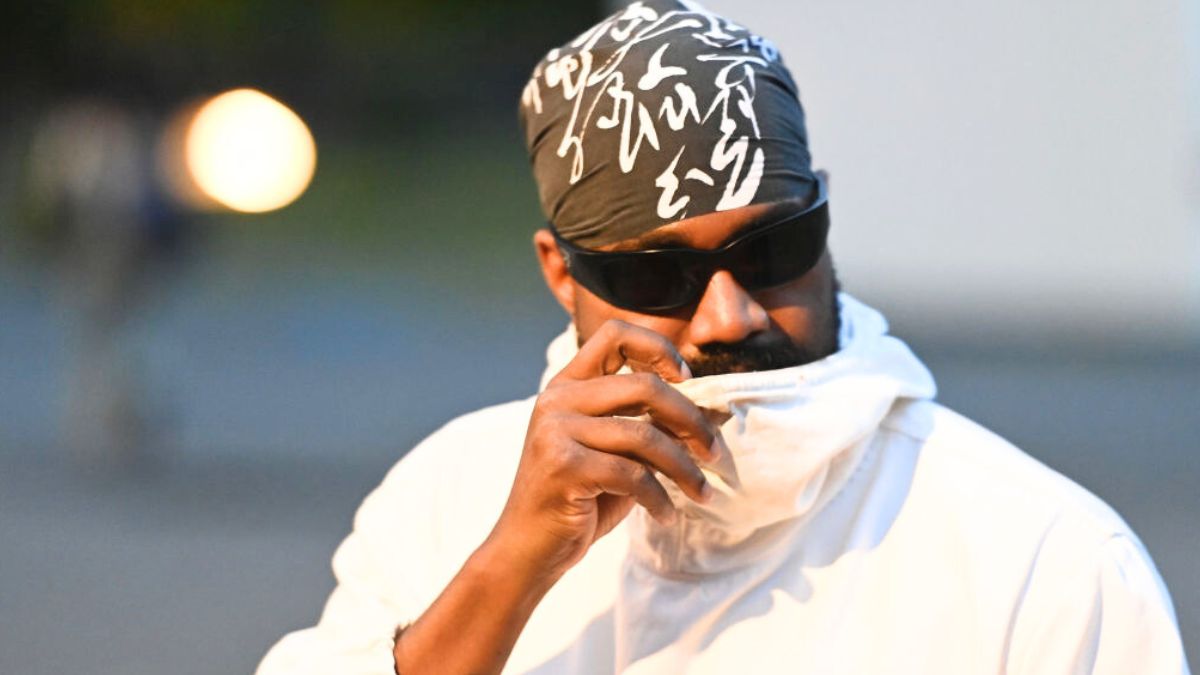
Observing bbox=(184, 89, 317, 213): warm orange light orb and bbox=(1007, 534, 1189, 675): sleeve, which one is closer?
bbox=(1007, 534, 1189, 675): sleeve

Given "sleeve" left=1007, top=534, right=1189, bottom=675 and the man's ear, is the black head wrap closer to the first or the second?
the man's ear

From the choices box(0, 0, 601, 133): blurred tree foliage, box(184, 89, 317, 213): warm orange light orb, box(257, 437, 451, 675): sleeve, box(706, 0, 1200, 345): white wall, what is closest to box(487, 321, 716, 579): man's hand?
box(257, 437, 451, 675): sleeve

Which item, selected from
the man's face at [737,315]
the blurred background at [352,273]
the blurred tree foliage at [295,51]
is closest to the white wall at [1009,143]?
the blurred background at [352,273]

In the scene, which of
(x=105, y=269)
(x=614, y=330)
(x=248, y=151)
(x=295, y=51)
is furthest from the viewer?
(x=295, y=51)

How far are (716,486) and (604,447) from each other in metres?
0.28

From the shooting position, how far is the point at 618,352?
2.22 m

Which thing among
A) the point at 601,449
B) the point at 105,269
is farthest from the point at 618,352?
the point at 105,269

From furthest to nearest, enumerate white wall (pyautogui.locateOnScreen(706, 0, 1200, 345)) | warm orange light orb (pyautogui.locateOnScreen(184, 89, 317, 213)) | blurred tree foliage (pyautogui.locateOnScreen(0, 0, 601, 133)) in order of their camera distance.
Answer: blurred tree foliage (pyautogui.locateOnScreen(0, 0, 601, 133)) < warm orange light orb (pyautogui.locateOnScreen(184, 89, 317, 213)) < white wall (pyautogui.locateOnScreen(706, 0, 1200, 345))

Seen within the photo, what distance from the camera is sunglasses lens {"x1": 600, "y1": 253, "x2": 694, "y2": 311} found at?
2.51 meters

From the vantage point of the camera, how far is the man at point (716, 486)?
2.23 meters

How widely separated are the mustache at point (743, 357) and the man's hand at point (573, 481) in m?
0.17

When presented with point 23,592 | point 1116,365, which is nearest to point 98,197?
point 23,592

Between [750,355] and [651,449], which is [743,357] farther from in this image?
[651,449]

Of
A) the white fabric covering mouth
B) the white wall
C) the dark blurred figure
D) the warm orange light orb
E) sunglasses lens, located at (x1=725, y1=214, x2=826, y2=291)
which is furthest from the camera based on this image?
the warm orange light orb
